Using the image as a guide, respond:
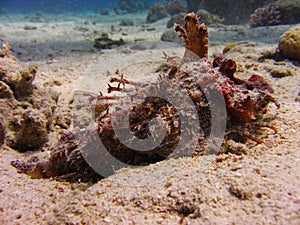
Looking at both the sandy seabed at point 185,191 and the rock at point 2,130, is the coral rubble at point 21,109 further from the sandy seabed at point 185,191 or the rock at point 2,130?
the sandy seabed at point 185,191

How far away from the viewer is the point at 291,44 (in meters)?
4.36

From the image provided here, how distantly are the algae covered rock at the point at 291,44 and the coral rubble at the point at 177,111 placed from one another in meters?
2.62

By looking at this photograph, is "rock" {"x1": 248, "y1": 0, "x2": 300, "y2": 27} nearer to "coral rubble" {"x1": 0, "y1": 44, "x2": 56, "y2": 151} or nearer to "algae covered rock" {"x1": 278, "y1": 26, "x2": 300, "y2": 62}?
"algae covered rock" {"x1": 278, "y1": 26, "x2": 300, "y2": 62}

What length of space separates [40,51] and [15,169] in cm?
586

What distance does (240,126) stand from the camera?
225 centimetres

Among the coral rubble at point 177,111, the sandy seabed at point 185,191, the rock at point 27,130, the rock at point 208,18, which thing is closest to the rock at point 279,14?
the rock at point 208,18

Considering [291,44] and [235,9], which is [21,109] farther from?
[235,9]

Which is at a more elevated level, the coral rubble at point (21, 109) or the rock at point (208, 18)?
the rock at point (208, 18)

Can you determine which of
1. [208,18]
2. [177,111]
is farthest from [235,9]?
[177,111]

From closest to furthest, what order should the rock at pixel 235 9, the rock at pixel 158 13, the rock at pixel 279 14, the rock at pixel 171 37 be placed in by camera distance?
the rock at pixel 171 37 < the rock at pixel 279 14 < the rock at pixel 235 9 < the rock at pixel 158 13

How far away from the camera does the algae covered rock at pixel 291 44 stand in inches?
170

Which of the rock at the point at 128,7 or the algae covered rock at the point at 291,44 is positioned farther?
the rock at the point at 128,7

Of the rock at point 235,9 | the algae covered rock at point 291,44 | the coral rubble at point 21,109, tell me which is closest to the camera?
the coral rubble at point 21,109

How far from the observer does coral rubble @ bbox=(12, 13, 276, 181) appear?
6.93ft
